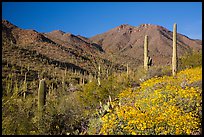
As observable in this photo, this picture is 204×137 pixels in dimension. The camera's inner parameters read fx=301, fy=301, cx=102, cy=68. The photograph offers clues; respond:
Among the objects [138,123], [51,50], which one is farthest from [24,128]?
[51,50]

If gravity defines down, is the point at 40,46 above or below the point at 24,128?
above

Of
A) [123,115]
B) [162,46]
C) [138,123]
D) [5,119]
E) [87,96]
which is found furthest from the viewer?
[162,46]

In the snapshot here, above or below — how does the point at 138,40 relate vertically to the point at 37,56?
above

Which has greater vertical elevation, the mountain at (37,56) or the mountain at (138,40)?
the mountain at (138,40)

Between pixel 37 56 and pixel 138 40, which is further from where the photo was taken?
pixel 138 40

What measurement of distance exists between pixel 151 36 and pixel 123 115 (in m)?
89.1

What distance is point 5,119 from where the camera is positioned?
6.32 metres

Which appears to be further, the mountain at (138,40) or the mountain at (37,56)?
the mountain at (138,40)

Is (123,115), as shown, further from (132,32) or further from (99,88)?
(132,32)

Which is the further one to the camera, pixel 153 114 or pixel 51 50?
pixel 51 50

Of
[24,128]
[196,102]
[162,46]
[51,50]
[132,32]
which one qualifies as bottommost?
[24,128]

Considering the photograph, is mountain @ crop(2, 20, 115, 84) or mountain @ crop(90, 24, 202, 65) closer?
mountain @ crop(2, 20, 115, 84)

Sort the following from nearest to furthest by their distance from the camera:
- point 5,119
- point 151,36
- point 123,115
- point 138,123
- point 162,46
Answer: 1. point 138,123
2. point 123,115
3. point 5,119
4. point 162,46
5. point 151,36

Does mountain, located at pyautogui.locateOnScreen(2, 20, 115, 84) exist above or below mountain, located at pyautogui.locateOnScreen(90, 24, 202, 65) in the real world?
below
